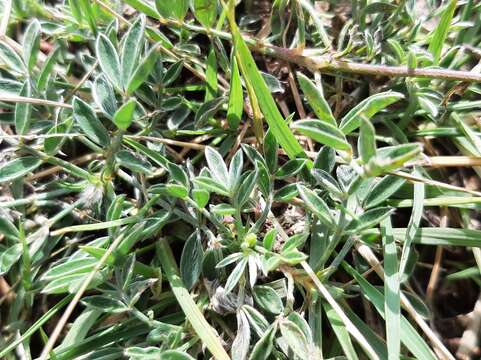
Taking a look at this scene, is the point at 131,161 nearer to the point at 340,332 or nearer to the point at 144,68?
the point at 144,68

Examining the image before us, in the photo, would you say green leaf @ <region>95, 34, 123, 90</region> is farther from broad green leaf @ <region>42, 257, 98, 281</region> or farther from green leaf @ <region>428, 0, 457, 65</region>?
green leaf @ <region>428, 0, 457, 65</region>

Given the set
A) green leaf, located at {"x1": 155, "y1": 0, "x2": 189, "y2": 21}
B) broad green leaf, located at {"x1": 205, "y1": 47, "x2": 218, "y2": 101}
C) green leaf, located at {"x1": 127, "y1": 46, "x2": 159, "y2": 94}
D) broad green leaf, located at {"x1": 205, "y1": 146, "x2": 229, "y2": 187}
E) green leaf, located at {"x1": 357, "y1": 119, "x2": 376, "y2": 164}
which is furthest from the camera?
broad green leaf, located at {"x1": 205, "y1": 47, "x2": 218, "y2": 101}

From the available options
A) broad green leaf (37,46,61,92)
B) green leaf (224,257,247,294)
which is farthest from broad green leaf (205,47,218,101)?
green leaf (224,257,247,294)

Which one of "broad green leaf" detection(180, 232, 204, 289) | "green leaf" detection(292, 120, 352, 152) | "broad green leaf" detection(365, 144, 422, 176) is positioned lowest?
"broad green leaf" detection(180, 232, 204, 289)

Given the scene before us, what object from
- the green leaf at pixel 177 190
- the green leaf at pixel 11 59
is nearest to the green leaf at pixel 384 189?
the green leaf at pixel 177 190

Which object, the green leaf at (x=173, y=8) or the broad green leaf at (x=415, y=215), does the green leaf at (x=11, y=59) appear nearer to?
the green leaf at (x=173, y=8)

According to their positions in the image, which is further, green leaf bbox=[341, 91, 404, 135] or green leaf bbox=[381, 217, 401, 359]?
green leaf bbox=[381, 217, 401, 359]

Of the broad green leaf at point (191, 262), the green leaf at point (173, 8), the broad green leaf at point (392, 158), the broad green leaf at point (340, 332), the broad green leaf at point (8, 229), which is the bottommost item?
the broad green leaf at point (340, 332)
